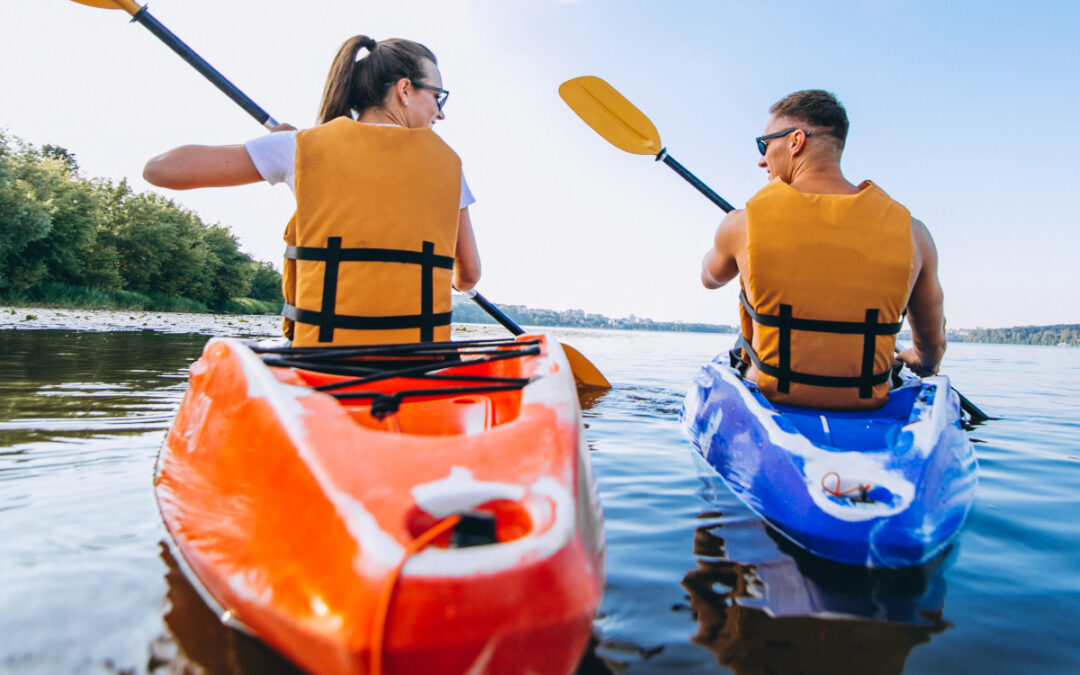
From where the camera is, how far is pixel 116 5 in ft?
11.8

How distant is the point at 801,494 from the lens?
1940 millimetres

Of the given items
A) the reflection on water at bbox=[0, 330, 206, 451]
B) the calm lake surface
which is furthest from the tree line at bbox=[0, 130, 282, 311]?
the calm lake surface

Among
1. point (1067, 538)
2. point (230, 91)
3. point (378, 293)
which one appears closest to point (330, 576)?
point (378, 293)

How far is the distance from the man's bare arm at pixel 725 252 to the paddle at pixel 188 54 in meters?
2.64

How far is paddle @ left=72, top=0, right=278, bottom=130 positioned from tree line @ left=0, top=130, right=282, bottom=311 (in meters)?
21.7

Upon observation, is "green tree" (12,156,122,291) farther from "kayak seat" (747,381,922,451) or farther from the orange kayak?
"kayak seat" (747,381,922,451)

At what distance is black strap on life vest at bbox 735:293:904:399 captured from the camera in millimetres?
2447

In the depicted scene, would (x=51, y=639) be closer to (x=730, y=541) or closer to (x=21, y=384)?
(x=730, y=541)

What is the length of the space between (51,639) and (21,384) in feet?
14.2

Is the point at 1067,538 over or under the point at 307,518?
under

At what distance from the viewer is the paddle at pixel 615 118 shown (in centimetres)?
526

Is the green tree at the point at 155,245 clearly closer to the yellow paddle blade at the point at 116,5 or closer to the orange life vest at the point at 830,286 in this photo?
the yellow paddle blade at the point at 116,5

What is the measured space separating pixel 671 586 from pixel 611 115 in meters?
4.53

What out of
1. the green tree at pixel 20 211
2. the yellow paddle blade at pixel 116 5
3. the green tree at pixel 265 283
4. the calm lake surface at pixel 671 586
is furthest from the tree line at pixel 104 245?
the calm lake surface at pixel 671 586
